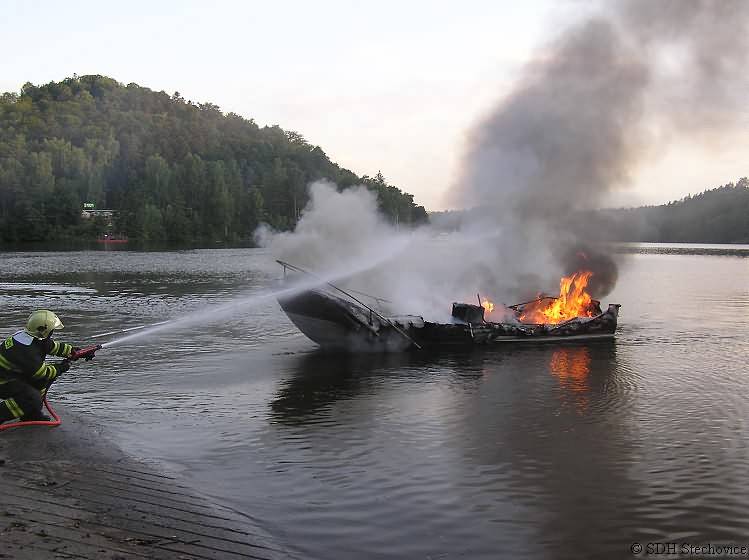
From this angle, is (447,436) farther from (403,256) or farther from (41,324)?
(403,256)

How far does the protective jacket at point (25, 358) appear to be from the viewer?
43.0 ft

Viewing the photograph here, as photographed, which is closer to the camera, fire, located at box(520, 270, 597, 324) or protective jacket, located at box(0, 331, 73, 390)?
protective jacket, located at box(0, 331, 73, 390)

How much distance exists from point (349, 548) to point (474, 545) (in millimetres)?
1988

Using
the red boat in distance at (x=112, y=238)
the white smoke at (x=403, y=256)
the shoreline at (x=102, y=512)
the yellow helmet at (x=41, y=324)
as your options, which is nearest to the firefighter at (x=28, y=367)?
the yellow helmet at (x=41, y=324)

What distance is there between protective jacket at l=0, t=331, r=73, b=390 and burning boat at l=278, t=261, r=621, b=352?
11.5 meters

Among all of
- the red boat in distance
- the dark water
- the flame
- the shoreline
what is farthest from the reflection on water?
the red boat in distance

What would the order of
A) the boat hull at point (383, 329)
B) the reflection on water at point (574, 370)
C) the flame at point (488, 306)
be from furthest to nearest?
1. the flame at point (488, 306)
2. the boat hull at point (383, 329)
3. the reflection on water at point (574, 370)

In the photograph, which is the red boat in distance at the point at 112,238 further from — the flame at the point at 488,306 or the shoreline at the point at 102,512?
the shoreline at the point at 102,512

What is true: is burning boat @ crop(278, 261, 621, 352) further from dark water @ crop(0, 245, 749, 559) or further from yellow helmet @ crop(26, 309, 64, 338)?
yellow helmet @ crop(26, 309, 64, 338)

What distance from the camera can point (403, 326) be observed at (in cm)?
2678

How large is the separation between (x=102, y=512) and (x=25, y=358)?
16.1 feet

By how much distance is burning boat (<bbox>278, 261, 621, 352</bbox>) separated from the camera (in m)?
25.1

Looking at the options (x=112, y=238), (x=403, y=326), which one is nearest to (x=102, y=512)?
(x=403, y=326)

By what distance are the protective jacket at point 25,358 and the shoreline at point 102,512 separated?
1.17m
